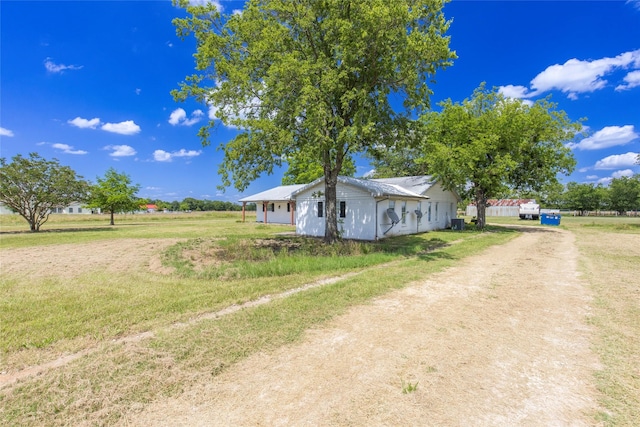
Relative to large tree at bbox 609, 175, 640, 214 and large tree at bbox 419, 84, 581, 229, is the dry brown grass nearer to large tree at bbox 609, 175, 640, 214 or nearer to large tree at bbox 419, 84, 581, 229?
large tree at bbox 419, 84, 581, 229

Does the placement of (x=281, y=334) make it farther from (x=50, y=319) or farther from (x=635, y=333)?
(x=635, y=333)

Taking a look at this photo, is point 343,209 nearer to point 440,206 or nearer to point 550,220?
point 440,206

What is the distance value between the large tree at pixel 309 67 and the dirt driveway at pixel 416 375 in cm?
704

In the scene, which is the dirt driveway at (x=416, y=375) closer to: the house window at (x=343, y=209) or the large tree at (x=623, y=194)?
the house window at (x=343, y=209)

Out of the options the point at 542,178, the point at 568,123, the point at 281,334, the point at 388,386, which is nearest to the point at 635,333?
the point at 388,386

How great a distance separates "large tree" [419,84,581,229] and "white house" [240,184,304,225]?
43.8 feet

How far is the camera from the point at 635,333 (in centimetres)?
454

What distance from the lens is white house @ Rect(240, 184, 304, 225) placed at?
3057cm

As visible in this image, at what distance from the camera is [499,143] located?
79.3ft

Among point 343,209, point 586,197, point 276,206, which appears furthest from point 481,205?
point 586,197

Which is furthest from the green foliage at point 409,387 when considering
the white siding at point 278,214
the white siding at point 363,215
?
the white siding at point 278,214

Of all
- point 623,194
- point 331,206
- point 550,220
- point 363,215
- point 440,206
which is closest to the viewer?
point 331,206

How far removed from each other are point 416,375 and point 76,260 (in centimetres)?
1111

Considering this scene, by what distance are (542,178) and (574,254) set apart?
15386 millimetres
